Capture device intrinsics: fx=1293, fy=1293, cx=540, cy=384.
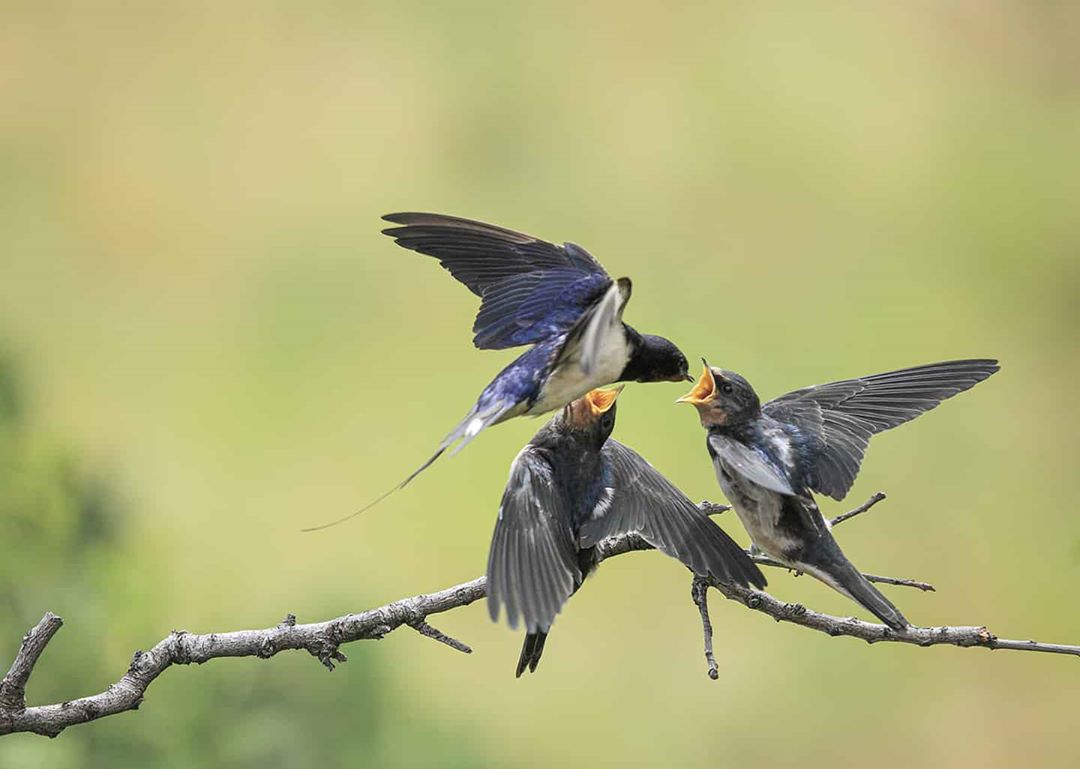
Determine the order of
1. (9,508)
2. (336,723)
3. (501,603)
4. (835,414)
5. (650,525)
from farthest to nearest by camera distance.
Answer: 1. (336,723)
2. (9,508)
3. (835,414)
4. (650,525)
5. (501,603)

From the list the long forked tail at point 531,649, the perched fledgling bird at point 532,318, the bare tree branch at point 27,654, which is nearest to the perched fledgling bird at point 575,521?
the long forked tail at point 531,649

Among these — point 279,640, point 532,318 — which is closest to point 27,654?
point 279,640

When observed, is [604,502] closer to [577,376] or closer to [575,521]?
[575,521]

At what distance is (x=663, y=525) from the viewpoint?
4.06 ft

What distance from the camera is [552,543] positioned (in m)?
1.25

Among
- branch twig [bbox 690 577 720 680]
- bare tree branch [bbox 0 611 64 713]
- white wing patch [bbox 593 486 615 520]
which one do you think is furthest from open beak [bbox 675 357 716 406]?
bare tree branch [bbox 0 611 64 713]

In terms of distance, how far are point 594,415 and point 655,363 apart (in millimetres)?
152

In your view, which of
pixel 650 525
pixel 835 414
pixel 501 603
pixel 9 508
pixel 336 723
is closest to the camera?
pixel 501 603

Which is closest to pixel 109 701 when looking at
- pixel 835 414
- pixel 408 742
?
pixel 835 414

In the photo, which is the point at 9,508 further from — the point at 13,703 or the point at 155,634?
the point at 13,703

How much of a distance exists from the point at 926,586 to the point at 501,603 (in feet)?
1.29

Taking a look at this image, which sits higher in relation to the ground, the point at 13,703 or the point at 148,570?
the point at 13,703

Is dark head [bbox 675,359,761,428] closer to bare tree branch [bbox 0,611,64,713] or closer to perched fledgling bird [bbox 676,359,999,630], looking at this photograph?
perched fledgling bird [bbox 676,359,999,630]

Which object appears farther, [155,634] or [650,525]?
[155,634]
